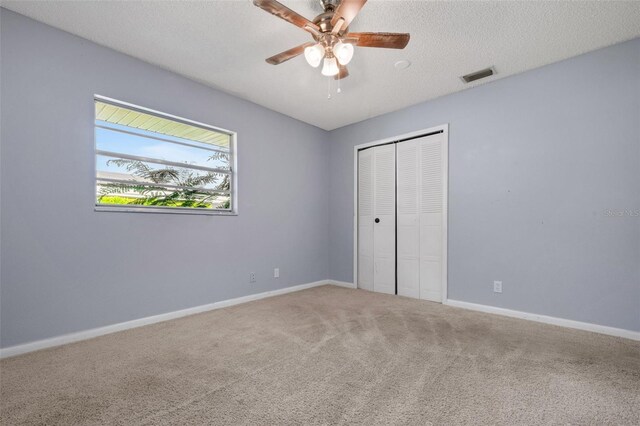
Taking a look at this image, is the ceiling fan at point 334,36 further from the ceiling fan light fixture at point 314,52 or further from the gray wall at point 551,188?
the gray wall at point 551,188

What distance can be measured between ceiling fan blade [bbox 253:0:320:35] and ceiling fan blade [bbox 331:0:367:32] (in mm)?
156

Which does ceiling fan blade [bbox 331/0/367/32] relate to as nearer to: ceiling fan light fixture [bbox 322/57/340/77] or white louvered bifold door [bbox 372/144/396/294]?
ceiling fan light fixture [bbox 322/57/340/77]

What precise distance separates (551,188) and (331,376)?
2.71 meters

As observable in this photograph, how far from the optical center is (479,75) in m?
3.11

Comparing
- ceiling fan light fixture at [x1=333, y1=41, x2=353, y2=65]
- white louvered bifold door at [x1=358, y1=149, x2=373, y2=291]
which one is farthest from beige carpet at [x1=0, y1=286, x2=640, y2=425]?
ceiling fan light fixture at [x1=333, y1=41, x2=353, y2=65]

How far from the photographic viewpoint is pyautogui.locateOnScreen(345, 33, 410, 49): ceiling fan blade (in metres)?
1.98

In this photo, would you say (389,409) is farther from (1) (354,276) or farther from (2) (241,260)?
(1) (354,276)

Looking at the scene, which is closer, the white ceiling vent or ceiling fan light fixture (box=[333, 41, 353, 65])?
ceiling fan light fixture (box=[333, 41, 353, 65])

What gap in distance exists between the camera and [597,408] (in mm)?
1521

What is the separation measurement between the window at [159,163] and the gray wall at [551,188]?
2.60m

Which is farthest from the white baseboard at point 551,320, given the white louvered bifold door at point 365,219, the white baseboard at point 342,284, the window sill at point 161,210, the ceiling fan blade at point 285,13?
the ceiling fan blade at point 285,13

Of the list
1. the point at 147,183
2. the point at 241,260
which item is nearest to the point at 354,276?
the point at 241,260

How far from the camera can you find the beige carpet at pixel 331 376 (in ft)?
4.84

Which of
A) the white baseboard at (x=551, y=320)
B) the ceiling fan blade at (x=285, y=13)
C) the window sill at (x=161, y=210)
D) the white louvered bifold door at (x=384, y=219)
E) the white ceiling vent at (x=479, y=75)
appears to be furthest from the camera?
the white louvered bifold door at (x=384, y=219)
